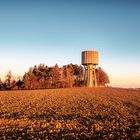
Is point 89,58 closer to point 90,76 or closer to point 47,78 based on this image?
point 90,76

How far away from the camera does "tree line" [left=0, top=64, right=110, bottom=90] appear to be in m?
94.4

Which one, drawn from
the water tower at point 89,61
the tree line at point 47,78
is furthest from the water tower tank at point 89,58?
the tree line at point 47,78

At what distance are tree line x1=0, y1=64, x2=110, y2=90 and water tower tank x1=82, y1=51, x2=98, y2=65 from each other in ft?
65.4

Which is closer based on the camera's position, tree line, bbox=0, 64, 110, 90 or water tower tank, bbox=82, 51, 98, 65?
water tower tank, bbox=82, 51, 98, 65

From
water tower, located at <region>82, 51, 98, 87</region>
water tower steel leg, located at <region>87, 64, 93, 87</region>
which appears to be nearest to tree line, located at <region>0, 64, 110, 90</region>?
water tower steel leg, located at <region>87, 64, 93, 87</region>

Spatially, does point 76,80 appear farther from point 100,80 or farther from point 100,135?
point 100,135

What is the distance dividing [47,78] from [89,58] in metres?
24.6

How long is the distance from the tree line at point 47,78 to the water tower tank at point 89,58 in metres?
19.9

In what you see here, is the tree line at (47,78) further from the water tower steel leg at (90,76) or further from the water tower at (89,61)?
the water tower at (89,61)

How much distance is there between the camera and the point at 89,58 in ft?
257

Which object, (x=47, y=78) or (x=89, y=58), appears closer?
(x=89, y=58)

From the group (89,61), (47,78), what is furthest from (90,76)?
(47,78)

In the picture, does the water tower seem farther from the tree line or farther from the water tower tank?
the tree line

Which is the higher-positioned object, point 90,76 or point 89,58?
point 89,58
